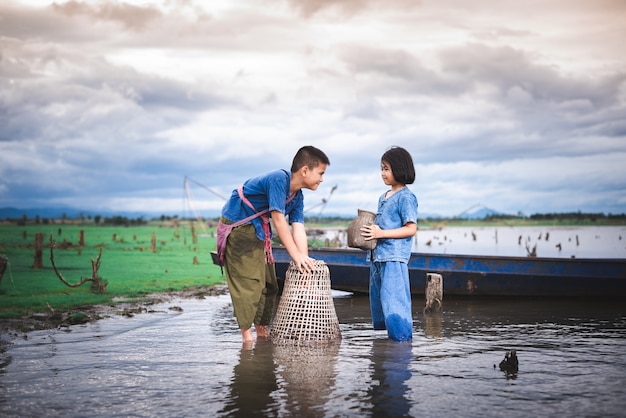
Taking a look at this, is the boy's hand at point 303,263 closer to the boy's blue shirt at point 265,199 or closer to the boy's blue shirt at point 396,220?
the boy's blue shirt at point 265,199

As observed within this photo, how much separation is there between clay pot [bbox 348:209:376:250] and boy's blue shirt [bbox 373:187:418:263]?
0.11m

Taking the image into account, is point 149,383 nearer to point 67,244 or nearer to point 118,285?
point 118,285

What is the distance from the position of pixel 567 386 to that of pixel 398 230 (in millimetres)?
1900

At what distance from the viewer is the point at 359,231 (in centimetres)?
563

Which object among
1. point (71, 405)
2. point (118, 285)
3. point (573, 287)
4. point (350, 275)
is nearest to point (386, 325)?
point (71, 405)

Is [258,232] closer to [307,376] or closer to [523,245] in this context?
[307,376]

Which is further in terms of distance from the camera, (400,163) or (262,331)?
(262,331)

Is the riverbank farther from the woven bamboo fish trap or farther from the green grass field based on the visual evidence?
the woven bamboo fish trap

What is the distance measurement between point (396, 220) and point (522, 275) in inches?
220

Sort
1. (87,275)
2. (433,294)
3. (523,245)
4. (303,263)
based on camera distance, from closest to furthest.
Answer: (303,263), (433,294), (87,275), (523,245)

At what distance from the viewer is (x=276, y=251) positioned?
11.5 metres

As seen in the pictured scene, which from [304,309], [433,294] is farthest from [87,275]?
[304,309]

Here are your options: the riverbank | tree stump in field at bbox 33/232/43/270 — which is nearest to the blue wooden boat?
the riverbank

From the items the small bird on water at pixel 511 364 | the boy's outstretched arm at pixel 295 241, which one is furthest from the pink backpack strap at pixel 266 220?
the small bird on water at pixel 511 364
